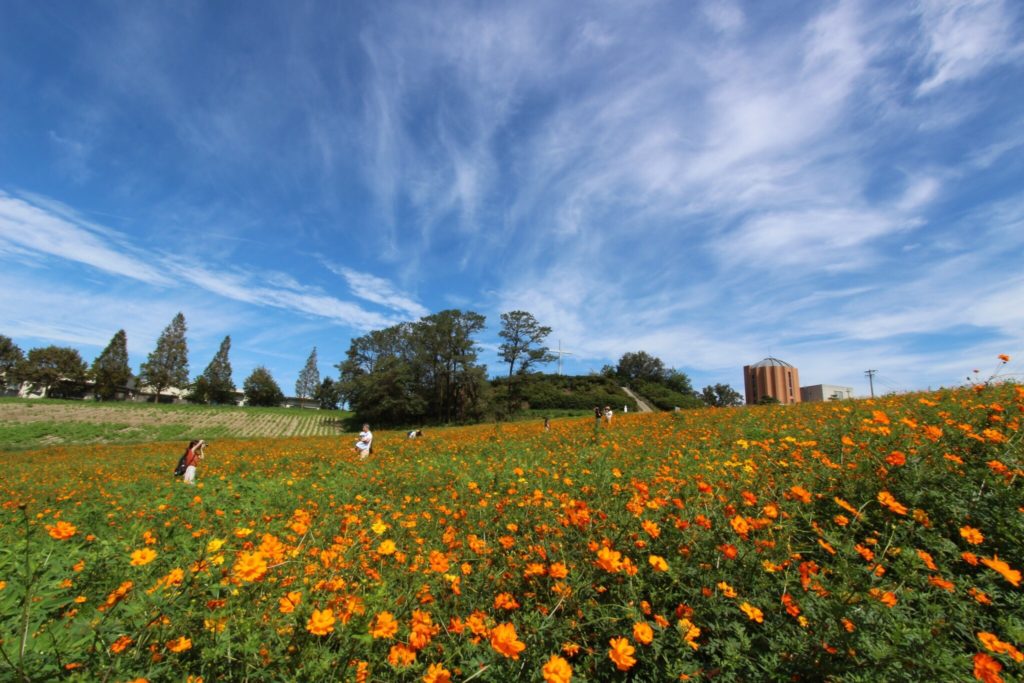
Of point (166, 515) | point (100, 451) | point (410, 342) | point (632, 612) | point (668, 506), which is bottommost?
point (100, 451)

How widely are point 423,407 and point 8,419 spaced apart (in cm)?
3527

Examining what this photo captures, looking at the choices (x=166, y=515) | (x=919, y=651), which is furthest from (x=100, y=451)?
(x=919, y=651)

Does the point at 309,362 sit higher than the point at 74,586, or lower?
higher

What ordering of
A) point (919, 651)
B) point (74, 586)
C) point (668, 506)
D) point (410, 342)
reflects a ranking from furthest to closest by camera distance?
point (410, 342), point (668, 506), point (74, 586), point (919, 651)

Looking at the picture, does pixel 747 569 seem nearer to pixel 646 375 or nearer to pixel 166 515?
pixel 166 515

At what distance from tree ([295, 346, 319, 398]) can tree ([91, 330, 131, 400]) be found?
32695mm

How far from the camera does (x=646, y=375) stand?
83062 mm

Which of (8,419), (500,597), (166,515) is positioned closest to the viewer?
(500,597)

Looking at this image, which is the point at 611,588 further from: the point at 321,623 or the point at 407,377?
the point at 407,377

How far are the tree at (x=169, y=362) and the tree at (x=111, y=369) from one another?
4.42 metres

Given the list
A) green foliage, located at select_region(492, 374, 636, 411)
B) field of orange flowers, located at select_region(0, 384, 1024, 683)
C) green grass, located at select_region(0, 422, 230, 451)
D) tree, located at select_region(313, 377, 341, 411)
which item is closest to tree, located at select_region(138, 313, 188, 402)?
tree, located at select_region(313, 377, 341, 411)

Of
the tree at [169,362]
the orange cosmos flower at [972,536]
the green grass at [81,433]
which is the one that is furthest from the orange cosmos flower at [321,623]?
the tree at [169,362]

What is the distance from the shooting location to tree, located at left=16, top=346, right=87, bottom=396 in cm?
7388

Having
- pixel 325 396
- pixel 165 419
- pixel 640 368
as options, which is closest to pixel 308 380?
pixel 325 396
